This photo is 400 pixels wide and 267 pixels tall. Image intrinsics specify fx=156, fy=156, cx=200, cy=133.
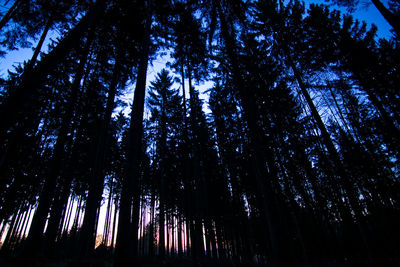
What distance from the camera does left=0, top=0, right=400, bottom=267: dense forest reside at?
208 inches

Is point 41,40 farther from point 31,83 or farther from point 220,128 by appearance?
point 220,128

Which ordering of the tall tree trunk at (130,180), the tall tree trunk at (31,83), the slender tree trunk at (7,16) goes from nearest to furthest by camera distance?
the tall tree trunk at (31,83) → the tall tree trunk at (130,180) → the slender tree trunk at (7,16)

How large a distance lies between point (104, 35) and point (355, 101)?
858 inches

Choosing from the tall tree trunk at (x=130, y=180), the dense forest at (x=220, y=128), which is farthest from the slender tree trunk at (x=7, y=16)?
the tall tree trunk at (x=130, y=180)

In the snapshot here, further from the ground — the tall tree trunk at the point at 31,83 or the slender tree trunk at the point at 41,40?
the slender tree trunk at the point at 41,40

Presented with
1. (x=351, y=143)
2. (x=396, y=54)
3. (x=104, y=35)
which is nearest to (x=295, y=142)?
(x=351, y=143)

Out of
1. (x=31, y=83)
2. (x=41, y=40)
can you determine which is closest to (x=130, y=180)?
(x=31, y=83)

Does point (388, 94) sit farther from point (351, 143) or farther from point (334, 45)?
point (334, 45)

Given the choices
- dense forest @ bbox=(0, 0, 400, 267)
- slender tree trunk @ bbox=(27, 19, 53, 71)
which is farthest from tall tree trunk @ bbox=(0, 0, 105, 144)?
slender tree trunk @ bbox=(27, 19, 53, 71)

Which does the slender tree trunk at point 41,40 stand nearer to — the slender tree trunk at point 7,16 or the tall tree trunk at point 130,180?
the slender tree trunk at point 7,16

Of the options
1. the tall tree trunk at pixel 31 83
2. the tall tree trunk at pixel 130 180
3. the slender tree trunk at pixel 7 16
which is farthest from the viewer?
the slender tree trunk at pixel 7 16

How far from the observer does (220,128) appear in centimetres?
1553

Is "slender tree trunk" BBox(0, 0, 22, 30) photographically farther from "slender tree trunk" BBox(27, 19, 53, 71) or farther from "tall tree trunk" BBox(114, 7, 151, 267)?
"tall tree trunk" BBox(114, 7, 151, 267)

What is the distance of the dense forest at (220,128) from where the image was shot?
5293 millimetres
